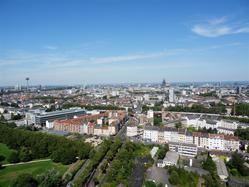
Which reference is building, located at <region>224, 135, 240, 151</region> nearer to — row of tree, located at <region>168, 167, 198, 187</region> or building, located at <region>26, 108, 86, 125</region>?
row of tree, located at <region>168, 167, 198, 187</region>

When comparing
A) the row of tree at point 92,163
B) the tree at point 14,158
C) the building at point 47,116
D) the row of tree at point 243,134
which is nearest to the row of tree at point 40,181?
the row of tree at point 92,163

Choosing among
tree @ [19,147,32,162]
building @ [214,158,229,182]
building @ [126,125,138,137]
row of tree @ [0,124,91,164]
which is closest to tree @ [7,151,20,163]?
row of tree @ [0,124,91,164]

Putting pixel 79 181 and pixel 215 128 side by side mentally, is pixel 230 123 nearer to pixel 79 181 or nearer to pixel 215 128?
pixel 215 128

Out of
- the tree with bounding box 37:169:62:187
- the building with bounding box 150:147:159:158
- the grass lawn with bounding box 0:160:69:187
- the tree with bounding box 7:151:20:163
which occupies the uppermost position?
the tree with bounding box 37:169:62:187

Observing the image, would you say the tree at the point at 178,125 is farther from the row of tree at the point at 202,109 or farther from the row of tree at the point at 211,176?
the row of tree at the point at 211,176

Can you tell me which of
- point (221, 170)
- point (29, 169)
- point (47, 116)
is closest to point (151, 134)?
point (221, 170)

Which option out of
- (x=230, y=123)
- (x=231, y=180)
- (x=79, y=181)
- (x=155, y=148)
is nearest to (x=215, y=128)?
(x=230, y=123)
